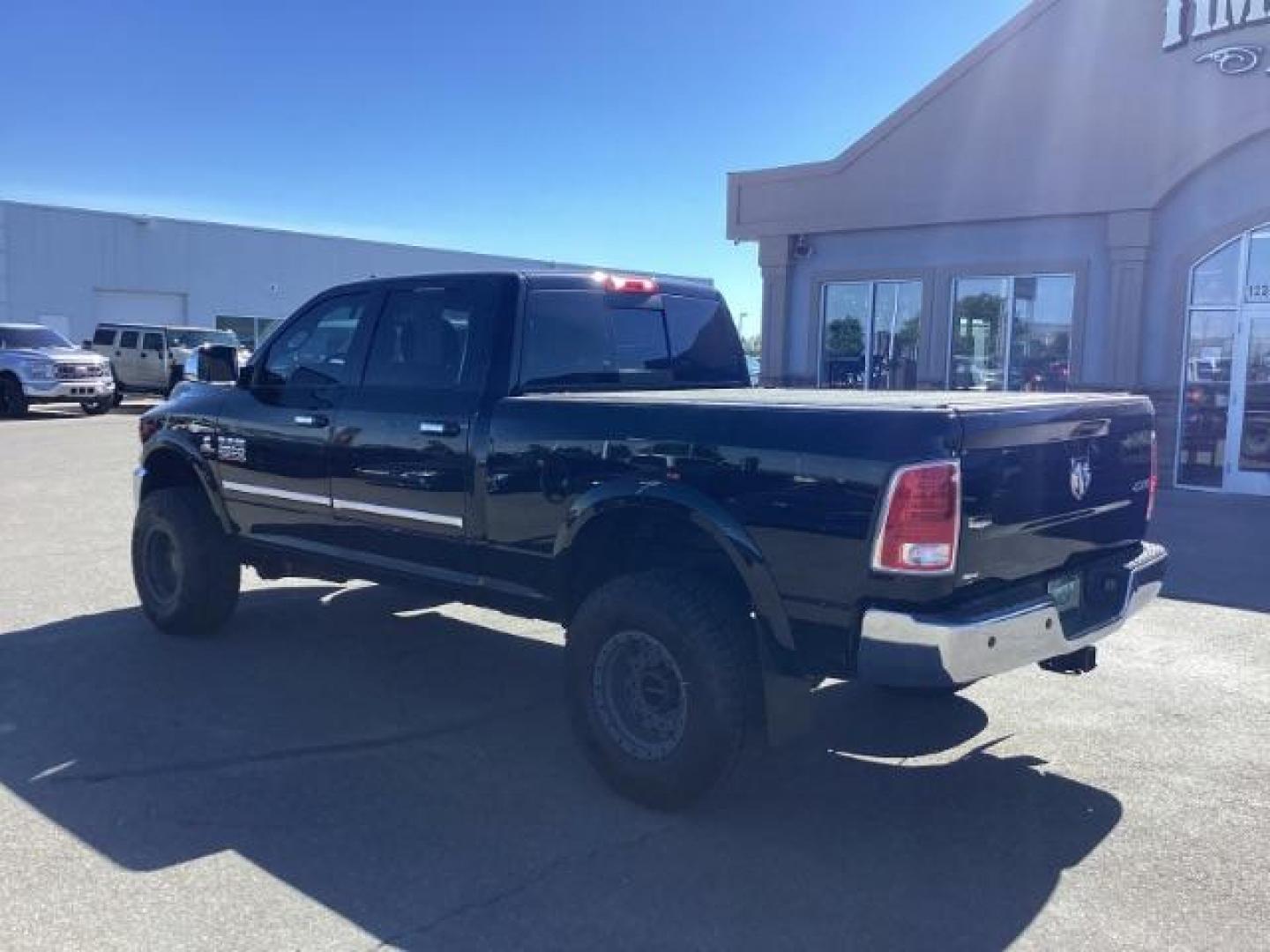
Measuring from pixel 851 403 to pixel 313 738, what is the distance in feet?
8.97

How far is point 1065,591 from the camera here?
4.10 meters

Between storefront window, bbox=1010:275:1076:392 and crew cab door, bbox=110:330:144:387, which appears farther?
crew cab door, bbox=110:330:144:387

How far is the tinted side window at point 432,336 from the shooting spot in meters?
5.00

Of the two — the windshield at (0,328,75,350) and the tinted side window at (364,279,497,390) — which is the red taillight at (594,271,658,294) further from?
the windshield at (0,328,75,350)

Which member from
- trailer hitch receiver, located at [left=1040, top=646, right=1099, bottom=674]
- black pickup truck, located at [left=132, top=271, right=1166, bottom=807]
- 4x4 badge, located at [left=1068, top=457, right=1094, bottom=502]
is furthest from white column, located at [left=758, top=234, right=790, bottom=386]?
4x4 badge, located at [left=1068, top=457, right=1094, bottom=502]

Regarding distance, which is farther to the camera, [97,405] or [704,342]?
[97,405]

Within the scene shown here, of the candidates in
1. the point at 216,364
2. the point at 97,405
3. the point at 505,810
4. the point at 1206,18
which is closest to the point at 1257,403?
the point at 1206,18

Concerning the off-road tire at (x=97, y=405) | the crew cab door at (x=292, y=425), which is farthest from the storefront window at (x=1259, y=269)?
the off-road tire at (x=97, y=405)

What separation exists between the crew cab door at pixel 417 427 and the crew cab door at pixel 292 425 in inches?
5.7

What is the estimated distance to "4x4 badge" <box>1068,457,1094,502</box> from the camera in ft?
13.4

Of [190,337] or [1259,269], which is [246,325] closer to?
[190,337]

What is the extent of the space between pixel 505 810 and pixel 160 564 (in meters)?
3.38

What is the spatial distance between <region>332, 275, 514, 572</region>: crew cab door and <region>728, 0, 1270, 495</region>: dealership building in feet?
36.8

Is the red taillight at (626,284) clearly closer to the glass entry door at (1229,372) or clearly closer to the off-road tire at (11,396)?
the glass entry door at (1229,372)
